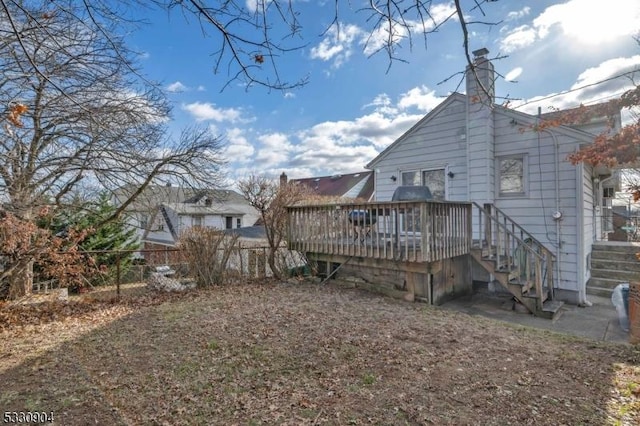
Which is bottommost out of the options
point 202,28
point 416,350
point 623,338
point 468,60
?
point 623,338

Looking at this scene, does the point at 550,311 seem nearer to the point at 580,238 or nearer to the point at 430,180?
the point at 580,238

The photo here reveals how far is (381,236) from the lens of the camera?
23.0 feet

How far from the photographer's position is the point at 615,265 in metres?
7.66

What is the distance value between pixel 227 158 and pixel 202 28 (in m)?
6.48

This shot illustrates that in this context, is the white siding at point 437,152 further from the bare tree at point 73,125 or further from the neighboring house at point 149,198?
the bare tree at point 73,125

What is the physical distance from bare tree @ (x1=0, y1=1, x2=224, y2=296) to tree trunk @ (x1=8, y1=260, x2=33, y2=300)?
23mm

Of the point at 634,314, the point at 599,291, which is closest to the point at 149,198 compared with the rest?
the point at 634,314

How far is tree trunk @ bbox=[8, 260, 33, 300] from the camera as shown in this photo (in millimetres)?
5898

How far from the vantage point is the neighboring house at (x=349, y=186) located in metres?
24.1

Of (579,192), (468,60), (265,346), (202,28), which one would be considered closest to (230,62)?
(202,28)

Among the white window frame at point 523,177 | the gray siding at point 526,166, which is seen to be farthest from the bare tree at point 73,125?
the white window frame at point 523,177

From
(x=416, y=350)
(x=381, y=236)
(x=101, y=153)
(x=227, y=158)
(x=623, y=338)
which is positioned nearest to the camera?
(x=416, y=350)

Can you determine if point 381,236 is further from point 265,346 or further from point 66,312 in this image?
point 66,312

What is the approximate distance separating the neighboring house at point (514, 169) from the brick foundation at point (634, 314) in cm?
196
